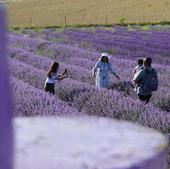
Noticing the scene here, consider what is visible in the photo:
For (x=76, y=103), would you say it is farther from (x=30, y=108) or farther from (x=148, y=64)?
(x=30, y=108)

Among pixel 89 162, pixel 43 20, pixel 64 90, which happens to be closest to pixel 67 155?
pixel 89 162

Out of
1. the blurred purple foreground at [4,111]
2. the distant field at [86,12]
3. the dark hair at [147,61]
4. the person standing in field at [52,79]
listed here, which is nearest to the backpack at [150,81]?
the dark hair at [147,61]

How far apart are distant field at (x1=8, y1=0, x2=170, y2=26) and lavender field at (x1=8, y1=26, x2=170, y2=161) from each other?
1637cm

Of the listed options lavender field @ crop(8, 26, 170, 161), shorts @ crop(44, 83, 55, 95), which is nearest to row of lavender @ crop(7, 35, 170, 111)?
lavender field @ crop(8, 26, 170, 161)

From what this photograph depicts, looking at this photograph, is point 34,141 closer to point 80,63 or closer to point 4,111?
point 4,111

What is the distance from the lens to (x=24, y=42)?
2005 centimetres

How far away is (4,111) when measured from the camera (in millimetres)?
909

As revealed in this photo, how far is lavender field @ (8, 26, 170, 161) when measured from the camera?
6238mm

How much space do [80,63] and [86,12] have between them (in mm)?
32143

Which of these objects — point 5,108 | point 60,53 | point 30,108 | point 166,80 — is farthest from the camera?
point 60,53

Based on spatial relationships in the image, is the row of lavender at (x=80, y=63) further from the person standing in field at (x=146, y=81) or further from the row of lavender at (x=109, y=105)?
the row of lavender at (x=109, y=105)

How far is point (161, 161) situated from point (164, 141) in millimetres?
49

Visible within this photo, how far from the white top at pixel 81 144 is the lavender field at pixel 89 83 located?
3464 mm

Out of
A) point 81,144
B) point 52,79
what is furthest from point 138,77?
point 81,144
